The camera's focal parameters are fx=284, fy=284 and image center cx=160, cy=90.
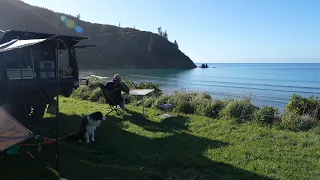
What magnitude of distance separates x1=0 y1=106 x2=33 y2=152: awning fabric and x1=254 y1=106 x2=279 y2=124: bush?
22.4 ft

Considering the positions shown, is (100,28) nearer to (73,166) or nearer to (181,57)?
(181,57)

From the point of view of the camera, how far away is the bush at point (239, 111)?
370 inches

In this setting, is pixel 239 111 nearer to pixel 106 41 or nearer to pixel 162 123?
pixel 162 123

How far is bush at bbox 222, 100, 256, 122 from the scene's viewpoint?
9.39 meters

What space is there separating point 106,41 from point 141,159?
115m

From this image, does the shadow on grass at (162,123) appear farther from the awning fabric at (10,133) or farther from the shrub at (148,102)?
the awning fabric at (10,133)

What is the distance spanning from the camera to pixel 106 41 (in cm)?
11700

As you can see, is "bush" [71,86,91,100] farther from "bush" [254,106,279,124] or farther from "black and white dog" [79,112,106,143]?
"bush" [254,106,279,124]

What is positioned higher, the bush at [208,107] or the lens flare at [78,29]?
the lens flare at [78,29]

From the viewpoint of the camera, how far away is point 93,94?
45.6 ft

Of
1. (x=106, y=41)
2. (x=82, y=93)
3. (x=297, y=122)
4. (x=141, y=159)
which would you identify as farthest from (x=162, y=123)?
(x=106, y=41)

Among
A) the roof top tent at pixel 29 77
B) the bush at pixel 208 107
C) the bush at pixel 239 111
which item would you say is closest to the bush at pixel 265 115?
the bush at pixel 239 111

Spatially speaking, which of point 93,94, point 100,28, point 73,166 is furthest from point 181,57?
point 73,166

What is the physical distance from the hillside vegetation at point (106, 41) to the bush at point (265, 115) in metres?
88.7
